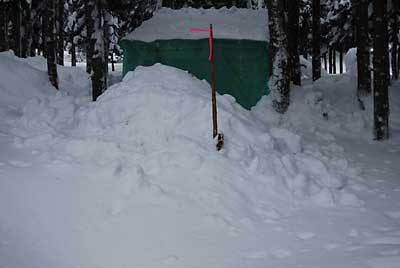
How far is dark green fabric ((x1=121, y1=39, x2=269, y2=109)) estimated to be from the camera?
36.7 feet

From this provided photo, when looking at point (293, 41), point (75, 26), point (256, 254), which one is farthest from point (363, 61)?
point (75, 26)

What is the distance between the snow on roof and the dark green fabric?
7.2 inches

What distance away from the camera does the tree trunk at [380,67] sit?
10117mm

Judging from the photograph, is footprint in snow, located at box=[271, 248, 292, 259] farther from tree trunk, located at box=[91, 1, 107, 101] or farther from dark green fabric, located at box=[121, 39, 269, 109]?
tree trunk, located at box=[91, 1, 107, 101]

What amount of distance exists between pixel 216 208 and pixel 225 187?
530 millimetres

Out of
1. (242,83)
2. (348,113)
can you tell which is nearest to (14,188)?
(242,83)

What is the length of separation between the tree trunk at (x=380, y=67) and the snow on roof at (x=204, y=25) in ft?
9.21

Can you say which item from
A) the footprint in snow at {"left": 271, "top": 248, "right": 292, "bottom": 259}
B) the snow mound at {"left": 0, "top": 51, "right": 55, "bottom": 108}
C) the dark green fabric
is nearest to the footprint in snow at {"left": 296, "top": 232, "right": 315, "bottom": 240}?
the footprint in snow at {"left": 271, "top": 248, "right": 292, "bottom": 259}

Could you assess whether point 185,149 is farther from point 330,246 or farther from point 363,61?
point 363,61

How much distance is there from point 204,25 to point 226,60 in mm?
1551

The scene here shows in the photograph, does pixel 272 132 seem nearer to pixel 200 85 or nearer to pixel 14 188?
pixel 200 85

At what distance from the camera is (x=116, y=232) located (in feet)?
16.6

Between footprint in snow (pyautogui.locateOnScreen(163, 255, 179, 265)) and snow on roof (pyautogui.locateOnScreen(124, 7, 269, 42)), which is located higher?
snow on roof (pyautogui.locateOnScreen(124, 7, 269, 42))

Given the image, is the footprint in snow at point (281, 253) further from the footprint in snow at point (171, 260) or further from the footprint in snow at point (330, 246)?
the footprint in snow at point (171, 260)
